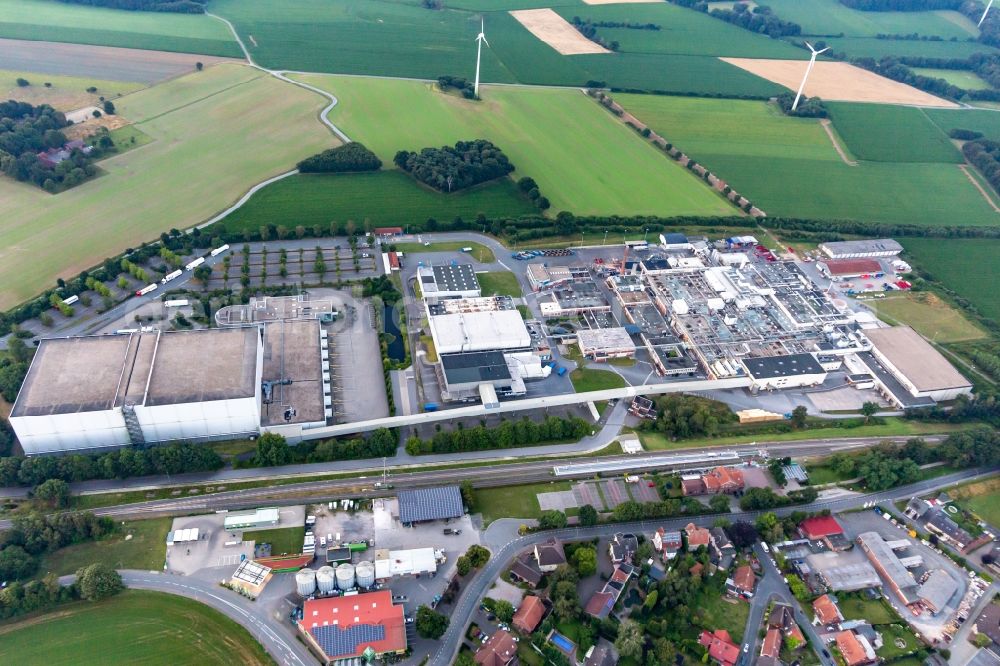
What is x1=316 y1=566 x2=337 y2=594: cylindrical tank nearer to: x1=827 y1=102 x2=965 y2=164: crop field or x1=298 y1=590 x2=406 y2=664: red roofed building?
x1=298 y1=590 x2=406 y2=664: red roofed building

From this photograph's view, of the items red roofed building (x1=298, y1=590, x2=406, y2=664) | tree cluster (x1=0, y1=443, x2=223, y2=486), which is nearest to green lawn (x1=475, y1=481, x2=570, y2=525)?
red roofed building (x1=298, y1=590, x2=406, y2=664)

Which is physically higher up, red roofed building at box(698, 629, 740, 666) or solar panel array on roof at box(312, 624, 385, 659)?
red roofed building at box(698, 629, 740, 666)

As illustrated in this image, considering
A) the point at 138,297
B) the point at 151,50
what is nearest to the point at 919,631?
the point at 138,297

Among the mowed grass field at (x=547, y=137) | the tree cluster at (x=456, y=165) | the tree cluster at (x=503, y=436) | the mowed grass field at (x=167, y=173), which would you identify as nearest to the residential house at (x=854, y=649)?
the tree cluster at (x=503, y=436)

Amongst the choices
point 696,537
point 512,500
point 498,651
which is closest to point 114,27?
point 512,500

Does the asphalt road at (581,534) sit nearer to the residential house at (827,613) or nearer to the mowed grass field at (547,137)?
the residential house at (827,613)

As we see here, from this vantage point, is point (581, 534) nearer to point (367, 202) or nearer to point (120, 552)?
point (120, 552)
